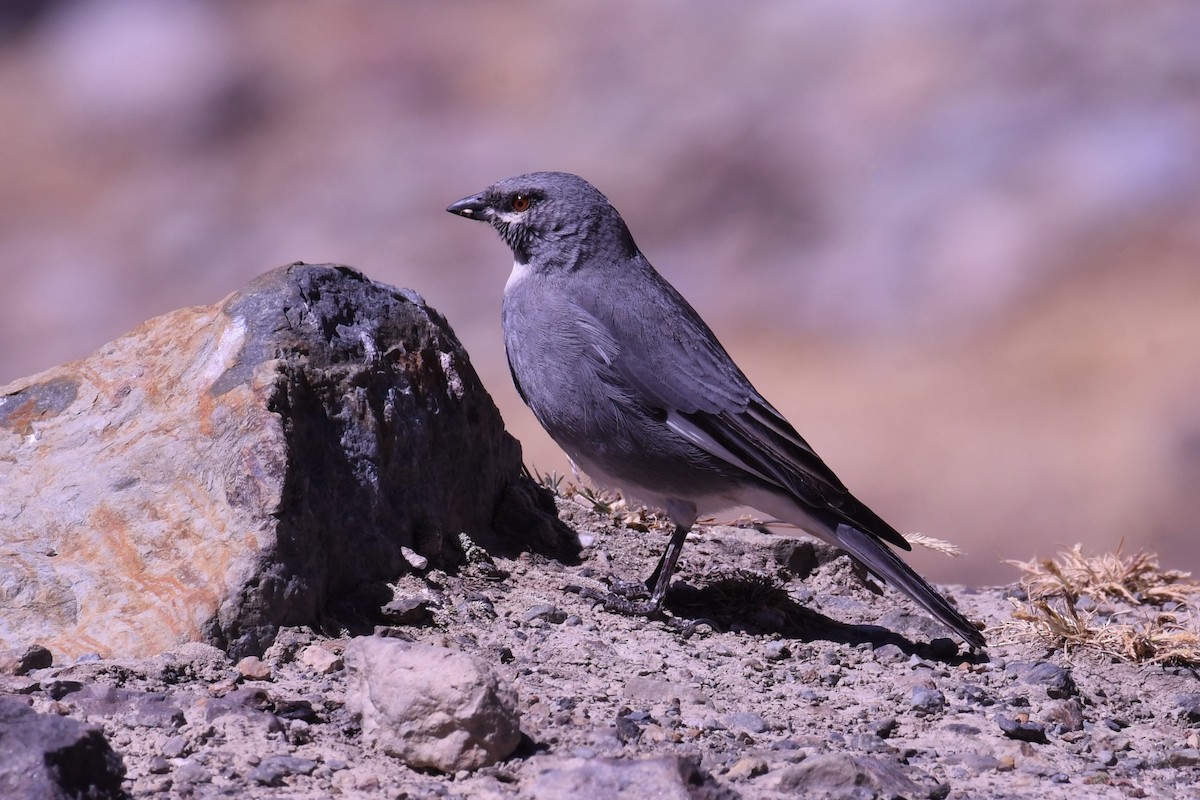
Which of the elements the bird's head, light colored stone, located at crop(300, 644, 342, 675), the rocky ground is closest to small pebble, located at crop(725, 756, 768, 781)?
the rocky ground

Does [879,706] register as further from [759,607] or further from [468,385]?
[468,385]

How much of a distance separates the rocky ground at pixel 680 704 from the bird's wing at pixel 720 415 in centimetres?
45

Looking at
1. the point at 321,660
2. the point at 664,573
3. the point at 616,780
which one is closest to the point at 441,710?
the point at 616,780

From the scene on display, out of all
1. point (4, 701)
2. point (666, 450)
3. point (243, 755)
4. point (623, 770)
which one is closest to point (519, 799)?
point (623, 770)

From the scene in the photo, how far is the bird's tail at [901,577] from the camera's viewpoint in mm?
4270

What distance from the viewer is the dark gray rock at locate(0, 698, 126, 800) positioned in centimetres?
231

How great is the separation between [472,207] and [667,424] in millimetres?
1276

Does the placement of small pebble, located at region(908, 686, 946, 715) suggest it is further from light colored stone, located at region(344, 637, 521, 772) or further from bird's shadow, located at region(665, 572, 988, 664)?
light colored stone, located at region(344, 637, 521, 772)

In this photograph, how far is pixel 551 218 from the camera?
4.85 meters

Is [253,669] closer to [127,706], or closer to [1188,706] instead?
[127,706]

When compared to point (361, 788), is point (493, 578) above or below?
above

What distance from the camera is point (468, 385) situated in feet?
15.1

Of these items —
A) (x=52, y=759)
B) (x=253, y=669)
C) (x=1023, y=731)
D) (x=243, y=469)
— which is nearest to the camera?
(x=52, y=759)

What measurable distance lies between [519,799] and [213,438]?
1718 millimetres
